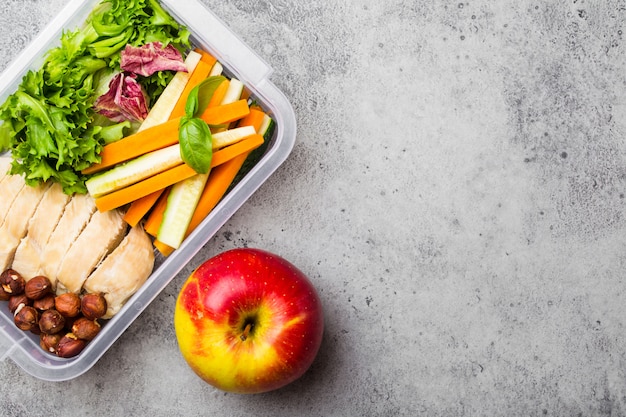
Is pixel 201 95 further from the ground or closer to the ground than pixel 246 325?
further from the ground

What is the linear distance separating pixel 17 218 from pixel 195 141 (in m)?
0.40

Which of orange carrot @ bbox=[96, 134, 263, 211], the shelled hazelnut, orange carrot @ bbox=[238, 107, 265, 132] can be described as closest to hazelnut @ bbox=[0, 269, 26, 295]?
the shelled hazelnut

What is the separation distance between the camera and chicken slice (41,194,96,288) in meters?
1.21

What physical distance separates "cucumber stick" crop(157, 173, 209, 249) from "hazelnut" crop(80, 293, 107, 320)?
163 mm

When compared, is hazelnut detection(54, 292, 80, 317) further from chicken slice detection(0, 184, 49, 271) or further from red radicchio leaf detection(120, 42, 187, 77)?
red radicchio leaf detection(120, 42, 187, 77)

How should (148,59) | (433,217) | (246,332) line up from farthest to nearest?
1. (433,217)
2. (148,59)
3. (246,332)

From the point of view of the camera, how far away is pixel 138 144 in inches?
46.6

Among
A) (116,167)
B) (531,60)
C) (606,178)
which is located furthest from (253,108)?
(606,178)

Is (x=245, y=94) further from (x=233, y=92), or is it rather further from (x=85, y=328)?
(x=85, y=328)

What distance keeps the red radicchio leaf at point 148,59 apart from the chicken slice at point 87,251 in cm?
28

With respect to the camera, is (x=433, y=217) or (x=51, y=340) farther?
(x=433, y=217)

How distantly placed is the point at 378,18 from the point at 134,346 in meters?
0.88

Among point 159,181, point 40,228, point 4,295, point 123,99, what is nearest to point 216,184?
point 159,181

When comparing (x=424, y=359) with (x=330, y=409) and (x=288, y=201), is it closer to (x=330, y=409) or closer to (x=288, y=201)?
(x=330, y=409)
